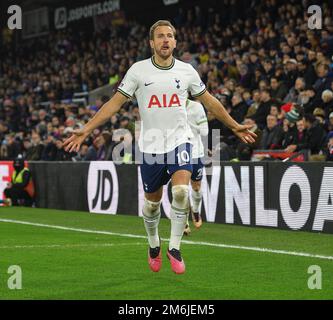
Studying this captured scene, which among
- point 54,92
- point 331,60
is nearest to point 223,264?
point 331,60

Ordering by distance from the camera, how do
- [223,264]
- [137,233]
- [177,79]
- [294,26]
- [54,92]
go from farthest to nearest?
1. [54,92]
2. [294,26]
3. [137,233]
4. [223,264]
5. [177,79]

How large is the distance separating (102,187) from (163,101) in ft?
34.1

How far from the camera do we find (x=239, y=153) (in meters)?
16.8

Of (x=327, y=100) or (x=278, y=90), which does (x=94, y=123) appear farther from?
(x=278, y=90)

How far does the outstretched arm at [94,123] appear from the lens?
8.29 meters

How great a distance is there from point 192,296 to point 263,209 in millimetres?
7035

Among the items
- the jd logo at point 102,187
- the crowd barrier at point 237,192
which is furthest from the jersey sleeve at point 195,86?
the jd logo at point 102,187

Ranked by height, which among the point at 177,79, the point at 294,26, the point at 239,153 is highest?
the point at 294,26

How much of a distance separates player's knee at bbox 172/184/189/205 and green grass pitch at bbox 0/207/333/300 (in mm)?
792

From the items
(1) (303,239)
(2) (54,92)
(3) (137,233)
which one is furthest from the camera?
(2) (54,92)

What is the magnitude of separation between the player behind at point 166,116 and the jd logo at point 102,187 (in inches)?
378

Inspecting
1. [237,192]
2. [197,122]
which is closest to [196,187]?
[197,122]

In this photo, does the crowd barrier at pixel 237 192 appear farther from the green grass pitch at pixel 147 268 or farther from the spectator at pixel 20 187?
the spectator at pixel 20 187

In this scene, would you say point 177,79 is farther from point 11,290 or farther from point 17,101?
point 17,101
